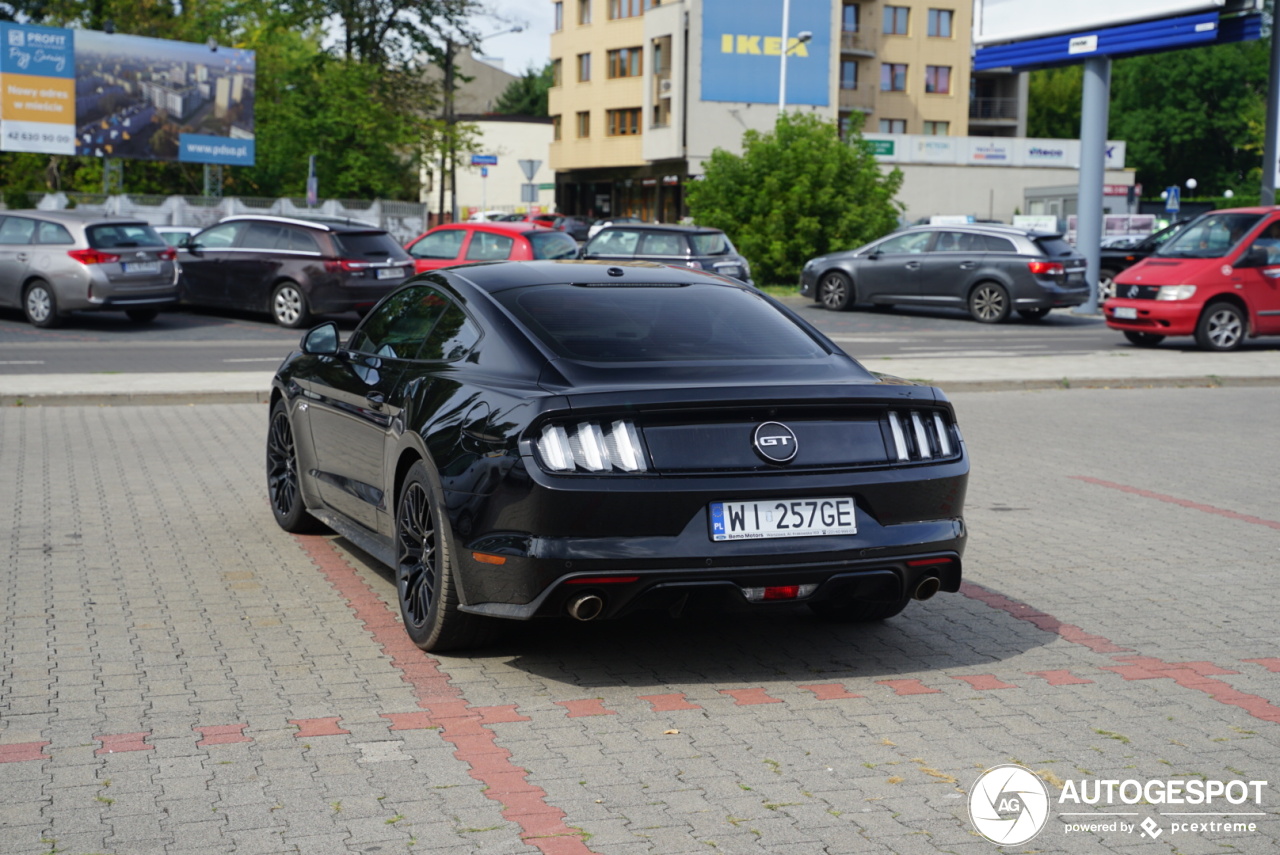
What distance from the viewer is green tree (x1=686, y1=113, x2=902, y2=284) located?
113ft

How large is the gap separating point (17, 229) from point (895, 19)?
62137mm

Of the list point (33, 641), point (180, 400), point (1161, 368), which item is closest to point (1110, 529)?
point (33, 641)

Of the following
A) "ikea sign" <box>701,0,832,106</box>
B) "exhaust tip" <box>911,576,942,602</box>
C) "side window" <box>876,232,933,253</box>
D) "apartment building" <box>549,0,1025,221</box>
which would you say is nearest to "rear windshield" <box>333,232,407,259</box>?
"side window" <box>876,232,933,253</box>

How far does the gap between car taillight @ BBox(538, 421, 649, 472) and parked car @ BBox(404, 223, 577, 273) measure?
18037 mm

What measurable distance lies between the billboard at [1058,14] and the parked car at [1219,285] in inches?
296

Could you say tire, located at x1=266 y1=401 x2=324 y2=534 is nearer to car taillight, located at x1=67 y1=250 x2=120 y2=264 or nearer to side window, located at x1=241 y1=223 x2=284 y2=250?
car taillight, located at x1=67 y1=250 x2=120 y2=264

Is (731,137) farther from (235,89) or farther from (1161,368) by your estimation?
(1161,368)

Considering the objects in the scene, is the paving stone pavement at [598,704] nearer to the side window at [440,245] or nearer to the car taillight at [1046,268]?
the side window at [440,245]

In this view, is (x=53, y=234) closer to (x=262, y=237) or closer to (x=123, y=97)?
(x=262, y=237)

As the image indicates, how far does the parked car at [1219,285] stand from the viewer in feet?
67.5

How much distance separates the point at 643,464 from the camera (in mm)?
4996

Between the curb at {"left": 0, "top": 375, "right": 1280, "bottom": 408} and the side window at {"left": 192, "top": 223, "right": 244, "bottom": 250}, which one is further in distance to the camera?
the side window at {"left": 192, "top": 223, "right": 244, "bottom": 250}

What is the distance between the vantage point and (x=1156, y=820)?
157 inches

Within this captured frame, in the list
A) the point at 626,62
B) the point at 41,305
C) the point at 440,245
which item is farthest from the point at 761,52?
the point at 41,305
